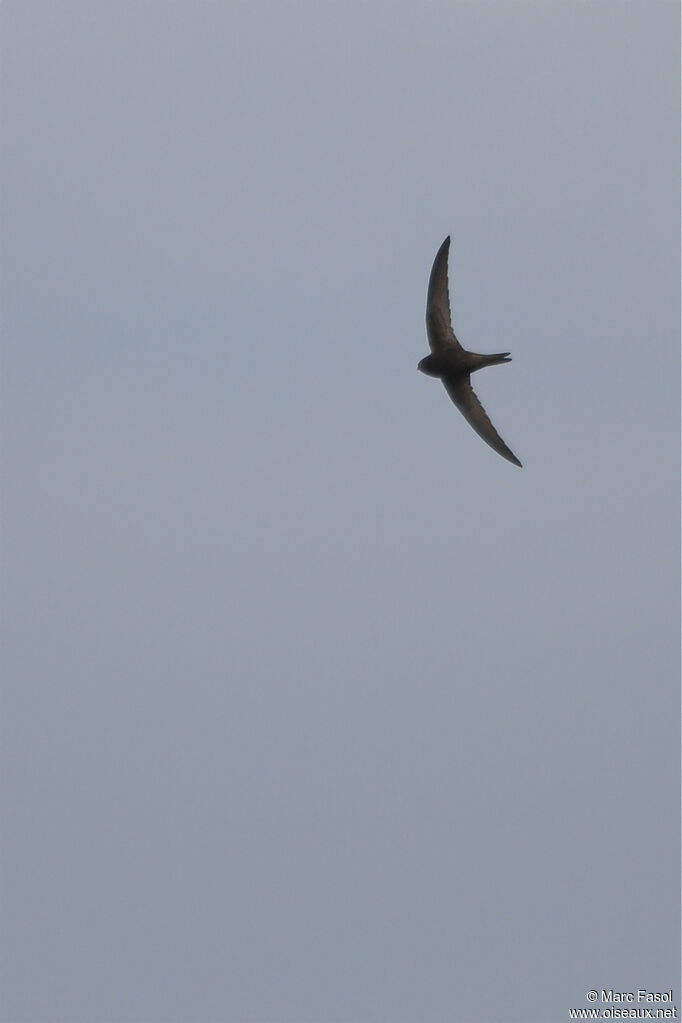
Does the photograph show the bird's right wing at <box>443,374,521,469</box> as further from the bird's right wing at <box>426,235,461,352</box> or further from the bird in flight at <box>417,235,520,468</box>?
the bird's right wing at <box>426,235,461,352</box>

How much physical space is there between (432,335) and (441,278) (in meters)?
1.31

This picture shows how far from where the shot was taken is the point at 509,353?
63.3 meters

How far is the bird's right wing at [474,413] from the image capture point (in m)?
66.1

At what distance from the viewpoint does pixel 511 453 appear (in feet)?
216

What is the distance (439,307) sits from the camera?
65125mm

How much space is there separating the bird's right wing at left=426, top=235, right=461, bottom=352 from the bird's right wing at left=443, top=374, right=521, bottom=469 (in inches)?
48.1

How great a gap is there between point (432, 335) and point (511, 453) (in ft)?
10.8

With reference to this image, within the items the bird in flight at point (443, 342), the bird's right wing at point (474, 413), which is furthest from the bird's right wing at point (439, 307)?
the bird's right wing at point (474, 413)

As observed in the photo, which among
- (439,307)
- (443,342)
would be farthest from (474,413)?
(439,307)

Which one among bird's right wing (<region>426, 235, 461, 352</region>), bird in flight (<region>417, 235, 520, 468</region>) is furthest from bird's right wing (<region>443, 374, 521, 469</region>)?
bird's right wing (<region>426, 235, 461, 352</region>)

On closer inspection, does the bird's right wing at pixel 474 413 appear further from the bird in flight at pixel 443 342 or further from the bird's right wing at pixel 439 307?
the bird's right wing at pixel 439 307

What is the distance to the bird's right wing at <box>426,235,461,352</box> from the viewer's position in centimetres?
6506

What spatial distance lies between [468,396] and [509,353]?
3.12 metres

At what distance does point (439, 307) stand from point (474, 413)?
9.10 feet
